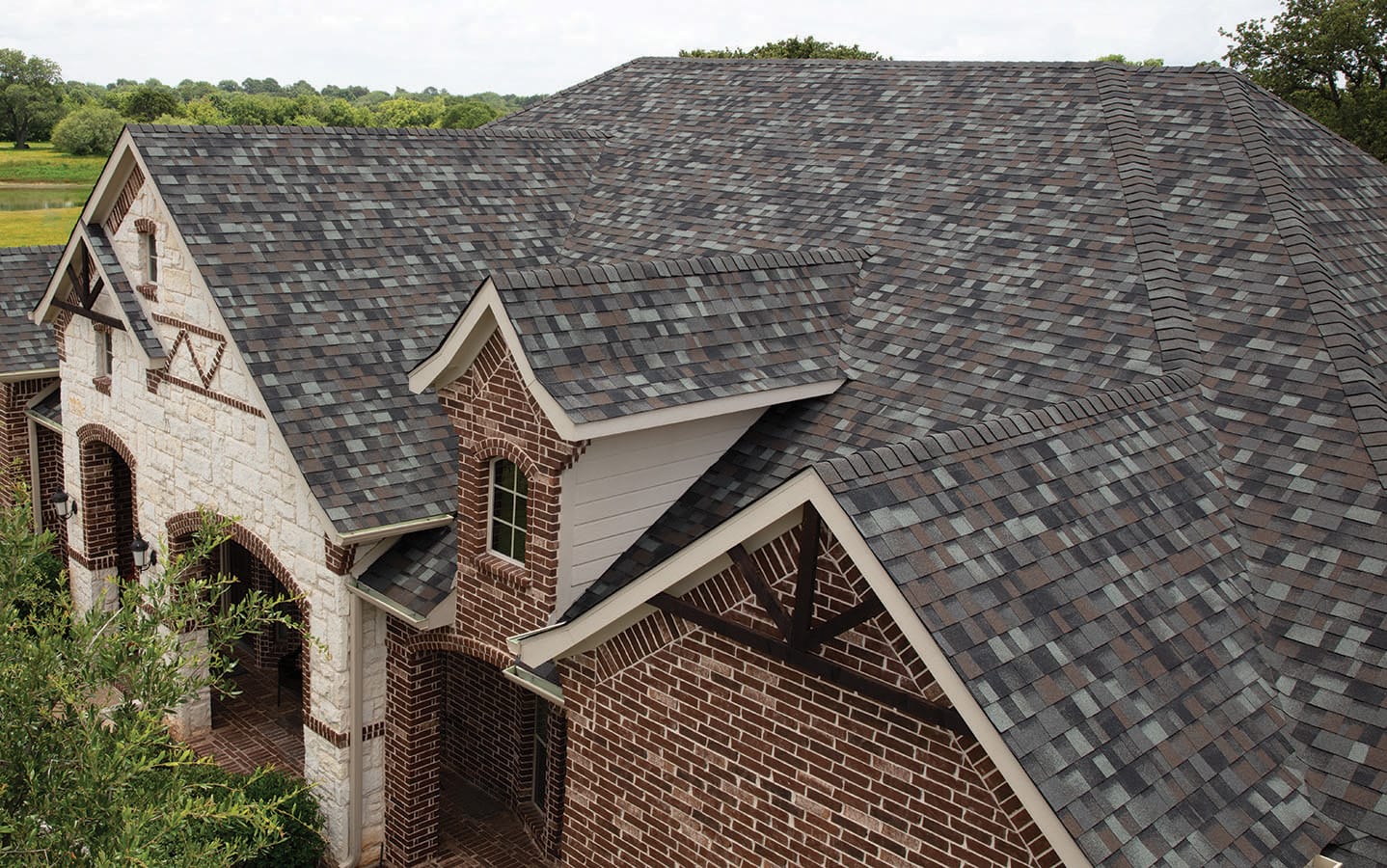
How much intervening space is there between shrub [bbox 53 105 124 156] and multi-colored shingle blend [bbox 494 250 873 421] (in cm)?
9417

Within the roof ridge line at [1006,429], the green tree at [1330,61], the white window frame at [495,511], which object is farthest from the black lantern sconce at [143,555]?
the green tree at [1330,61]

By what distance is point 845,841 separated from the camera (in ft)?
25.6

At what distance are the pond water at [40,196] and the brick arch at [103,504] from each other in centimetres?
6189

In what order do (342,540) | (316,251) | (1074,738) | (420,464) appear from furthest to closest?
(316,251), (420,464), (342,540), (1074,738)

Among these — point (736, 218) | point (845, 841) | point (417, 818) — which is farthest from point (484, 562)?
point (736, 218)

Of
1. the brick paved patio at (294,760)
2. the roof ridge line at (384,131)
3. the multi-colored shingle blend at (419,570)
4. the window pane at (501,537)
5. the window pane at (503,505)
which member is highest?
the roof ridge line at (384,131)

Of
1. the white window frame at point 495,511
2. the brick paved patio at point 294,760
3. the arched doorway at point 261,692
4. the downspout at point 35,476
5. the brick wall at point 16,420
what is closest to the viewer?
the white window frame at point 495,511

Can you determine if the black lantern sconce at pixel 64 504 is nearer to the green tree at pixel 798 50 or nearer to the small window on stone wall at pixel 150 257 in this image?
the small window on stone wall at pixel 150 257

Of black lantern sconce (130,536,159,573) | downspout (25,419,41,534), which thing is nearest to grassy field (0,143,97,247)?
downspout (25,419,41,534)

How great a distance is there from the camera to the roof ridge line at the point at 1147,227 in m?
11.3

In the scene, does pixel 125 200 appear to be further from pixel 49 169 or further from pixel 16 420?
pixel 49 169

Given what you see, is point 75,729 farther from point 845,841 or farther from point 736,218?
point 736,218

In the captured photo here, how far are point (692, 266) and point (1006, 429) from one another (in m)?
4.40

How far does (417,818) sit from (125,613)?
24.4 feet
